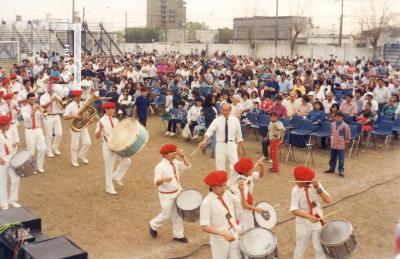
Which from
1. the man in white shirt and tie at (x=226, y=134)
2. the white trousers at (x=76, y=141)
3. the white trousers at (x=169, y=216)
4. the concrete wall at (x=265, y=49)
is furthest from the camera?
the concrete wall at (x=265, y=49)

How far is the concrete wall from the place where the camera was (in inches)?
1538

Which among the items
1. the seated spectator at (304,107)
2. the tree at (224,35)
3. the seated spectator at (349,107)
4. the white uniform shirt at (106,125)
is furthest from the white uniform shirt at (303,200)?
the tree at (224,35)

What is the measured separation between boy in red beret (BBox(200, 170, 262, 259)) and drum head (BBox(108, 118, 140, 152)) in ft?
12.3

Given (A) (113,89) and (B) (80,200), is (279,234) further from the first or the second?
(A) (113,89)

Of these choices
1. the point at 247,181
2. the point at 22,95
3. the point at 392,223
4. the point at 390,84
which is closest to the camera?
the point at 247,181

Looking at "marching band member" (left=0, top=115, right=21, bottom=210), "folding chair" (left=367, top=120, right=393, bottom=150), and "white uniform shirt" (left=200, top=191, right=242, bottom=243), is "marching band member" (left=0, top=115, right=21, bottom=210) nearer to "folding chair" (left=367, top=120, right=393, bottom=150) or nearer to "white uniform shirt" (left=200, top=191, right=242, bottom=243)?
"white uniform shirt" (left=200, top=191, right=242, bottom=243)

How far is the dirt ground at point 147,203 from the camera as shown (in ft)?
26.2

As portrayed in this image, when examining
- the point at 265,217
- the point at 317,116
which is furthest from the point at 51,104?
the point at 265,217

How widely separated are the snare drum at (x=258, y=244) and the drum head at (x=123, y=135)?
406cm

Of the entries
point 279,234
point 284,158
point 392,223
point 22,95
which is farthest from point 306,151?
point 22,95

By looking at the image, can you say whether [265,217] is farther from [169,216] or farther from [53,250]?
[53,250]

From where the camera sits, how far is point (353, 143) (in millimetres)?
14414

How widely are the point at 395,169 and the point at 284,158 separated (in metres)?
2.94

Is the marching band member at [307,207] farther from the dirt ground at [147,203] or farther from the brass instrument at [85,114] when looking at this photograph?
the brass instrument at [85,114]
